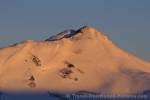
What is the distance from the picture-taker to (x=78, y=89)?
5773 inches

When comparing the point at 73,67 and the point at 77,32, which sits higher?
the point at 77,32

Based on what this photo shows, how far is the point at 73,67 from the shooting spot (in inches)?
6452

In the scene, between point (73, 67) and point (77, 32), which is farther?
point (77, 32)

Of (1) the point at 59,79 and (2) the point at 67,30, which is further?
(2) the point at 67,30

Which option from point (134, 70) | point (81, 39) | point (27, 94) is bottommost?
point (27, 94)

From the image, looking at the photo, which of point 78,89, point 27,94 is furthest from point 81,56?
point 27,94

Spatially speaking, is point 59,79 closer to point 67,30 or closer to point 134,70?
point 134,70

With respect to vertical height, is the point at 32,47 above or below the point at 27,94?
above

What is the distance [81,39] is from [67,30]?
19.9 meters

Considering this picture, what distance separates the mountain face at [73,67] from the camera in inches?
5792

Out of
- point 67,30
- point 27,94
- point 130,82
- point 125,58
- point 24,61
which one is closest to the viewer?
point 27,94

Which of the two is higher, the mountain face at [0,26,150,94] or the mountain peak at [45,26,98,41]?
the mountain peak at [45,26,98,41]

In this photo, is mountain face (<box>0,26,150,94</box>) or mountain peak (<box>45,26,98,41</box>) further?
mountain peak (<box>45,26,98,41</box>)

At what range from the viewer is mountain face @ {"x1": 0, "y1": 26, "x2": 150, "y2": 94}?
147125mm
